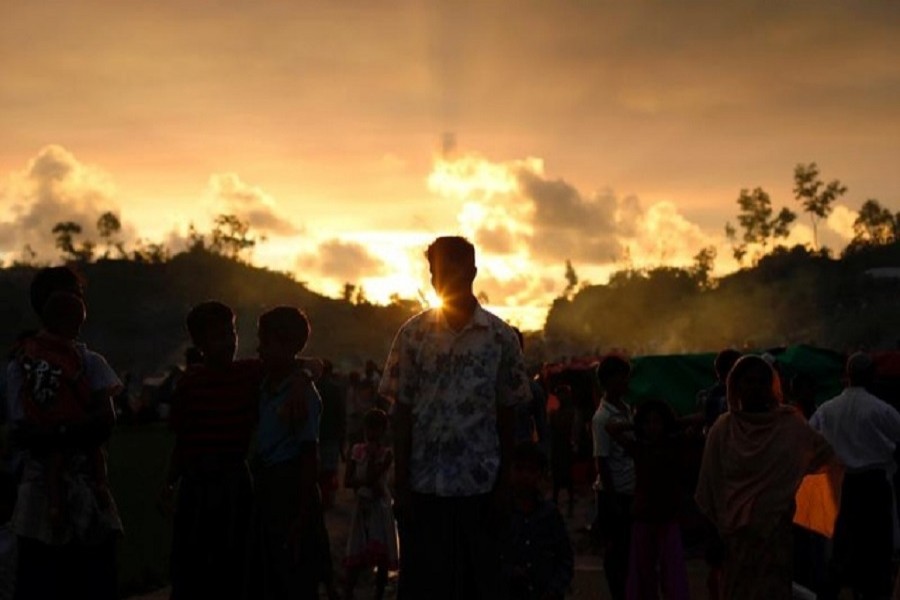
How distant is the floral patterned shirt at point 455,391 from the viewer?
21.8ft

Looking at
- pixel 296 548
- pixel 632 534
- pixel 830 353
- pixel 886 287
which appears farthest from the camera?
pixel 886 287

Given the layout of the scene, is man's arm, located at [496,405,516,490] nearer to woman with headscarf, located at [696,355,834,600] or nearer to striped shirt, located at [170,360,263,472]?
striped shirt, located at [170,360,263,472]

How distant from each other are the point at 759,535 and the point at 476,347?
2744mm

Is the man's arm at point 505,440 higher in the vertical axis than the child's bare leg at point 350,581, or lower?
higher

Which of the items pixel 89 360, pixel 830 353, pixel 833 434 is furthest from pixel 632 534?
pixel 830 353

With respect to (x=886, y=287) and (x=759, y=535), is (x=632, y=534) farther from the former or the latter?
(x=886, y=287)

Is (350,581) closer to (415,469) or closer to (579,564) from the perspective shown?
(579,564)

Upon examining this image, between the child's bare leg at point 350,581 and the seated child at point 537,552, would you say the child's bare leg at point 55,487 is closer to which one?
the seated child at point 537,552

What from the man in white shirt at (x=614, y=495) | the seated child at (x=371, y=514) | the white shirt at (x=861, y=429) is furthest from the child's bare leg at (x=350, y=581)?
the white shirt at (x=861, y=429)

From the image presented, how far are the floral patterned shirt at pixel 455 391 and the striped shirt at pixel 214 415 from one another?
115 centimetres

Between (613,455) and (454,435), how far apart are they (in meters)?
3.57

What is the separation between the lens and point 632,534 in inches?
380

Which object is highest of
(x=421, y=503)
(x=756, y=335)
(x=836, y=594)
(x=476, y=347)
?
(x=756, y=335)

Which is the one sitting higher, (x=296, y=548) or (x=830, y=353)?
(x=830, y=353)
